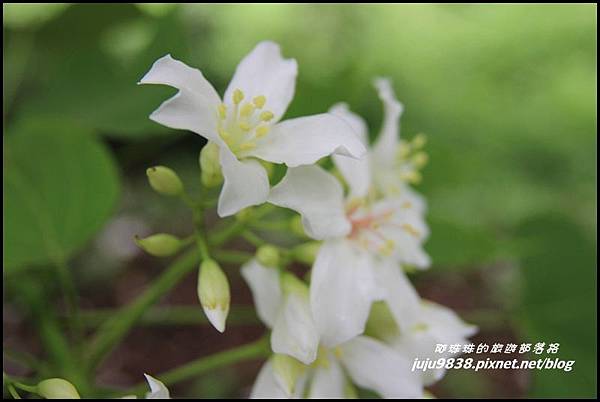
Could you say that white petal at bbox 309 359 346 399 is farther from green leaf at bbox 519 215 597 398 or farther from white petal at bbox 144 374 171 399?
green leaf at bbox 519 215 597 398

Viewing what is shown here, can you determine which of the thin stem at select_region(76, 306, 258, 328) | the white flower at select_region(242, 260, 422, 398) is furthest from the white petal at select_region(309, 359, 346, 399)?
the thin stem at select_region(76, 306, 258, 328)

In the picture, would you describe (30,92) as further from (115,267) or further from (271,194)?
(271,194)

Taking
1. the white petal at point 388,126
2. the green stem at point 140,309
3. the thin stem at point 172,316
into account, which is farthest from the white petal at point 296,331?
the thin stem at point 172,316

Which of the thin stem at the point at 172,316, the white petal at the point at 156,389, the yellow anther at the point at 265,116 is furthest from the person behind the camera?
the thin stem at the point at 172,316

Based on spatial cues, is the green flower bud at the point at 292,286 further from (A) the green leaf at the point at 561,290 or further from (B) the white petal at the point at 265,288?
(A) the green leaf at the point at 561,290

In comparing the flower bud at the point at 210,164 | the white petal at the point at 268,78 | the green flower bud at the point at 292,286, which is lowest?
the green flower bud at the point at 292,286

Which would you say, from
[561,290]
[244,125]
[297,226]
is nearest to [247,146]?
[244,125]
